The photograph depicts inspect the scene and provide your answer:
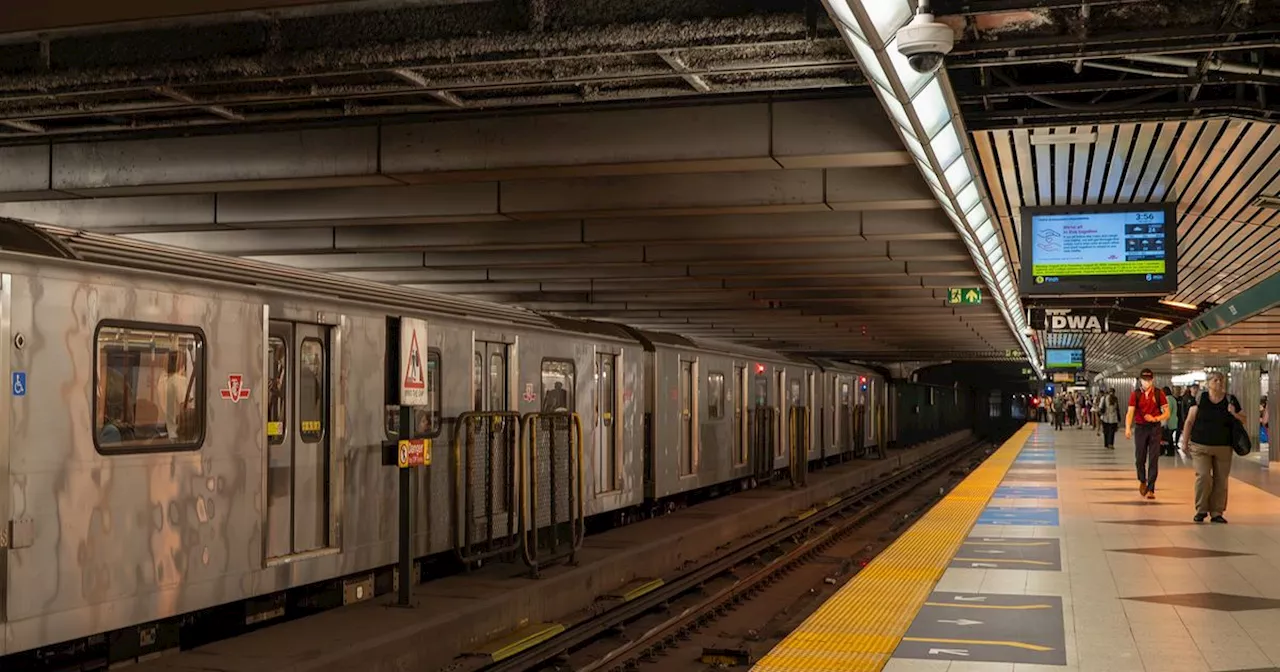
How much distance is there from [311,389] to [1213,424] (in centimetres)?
1003

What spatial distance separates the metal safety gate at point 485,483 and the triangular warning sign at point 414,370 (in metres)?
1.42

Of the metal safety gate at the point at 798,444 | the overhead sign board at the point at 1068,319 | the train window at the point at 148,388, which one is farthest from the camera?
the overhead sign board at the point at 1068,319

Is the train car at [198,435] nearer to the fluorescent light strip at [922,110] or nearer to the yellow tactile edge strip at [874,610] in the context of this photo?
the yellow tactile edge strip at [874,610]

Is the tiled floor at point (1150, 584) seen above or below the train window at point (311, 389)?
below

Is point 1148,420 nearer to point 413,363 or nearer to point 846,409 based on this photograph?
point 413,363

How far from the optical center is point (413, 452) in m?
9.03

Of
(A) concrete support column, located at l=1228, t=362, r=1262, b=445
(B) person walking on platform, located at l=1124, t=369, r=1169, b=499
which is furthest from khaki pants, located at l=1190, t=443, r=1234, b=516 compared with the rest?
(A) concrete support column, located at l=1228, t=362, r=1262, b=445

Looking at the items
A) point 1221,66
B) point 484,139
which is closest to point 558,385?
point 484,139

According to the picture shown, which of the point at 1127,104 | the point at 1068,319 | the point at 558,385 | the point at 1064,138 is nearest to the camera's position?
the point at 1127,104

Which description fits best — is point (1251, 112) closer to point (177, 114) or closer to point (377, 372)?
point (377, 372)

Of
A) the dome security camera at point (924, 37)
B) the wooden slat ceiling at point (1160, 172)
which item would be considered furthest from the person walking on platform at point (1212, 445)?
the dome security camera at point (924, 37)

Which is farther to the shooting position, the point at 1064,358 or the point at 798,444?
the point at 1064,358

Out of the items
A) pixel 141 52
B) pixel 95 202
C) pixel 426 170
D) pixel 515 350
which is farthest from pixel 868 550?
pixel 141 52

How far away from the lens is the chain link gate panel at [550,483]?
11055mm
